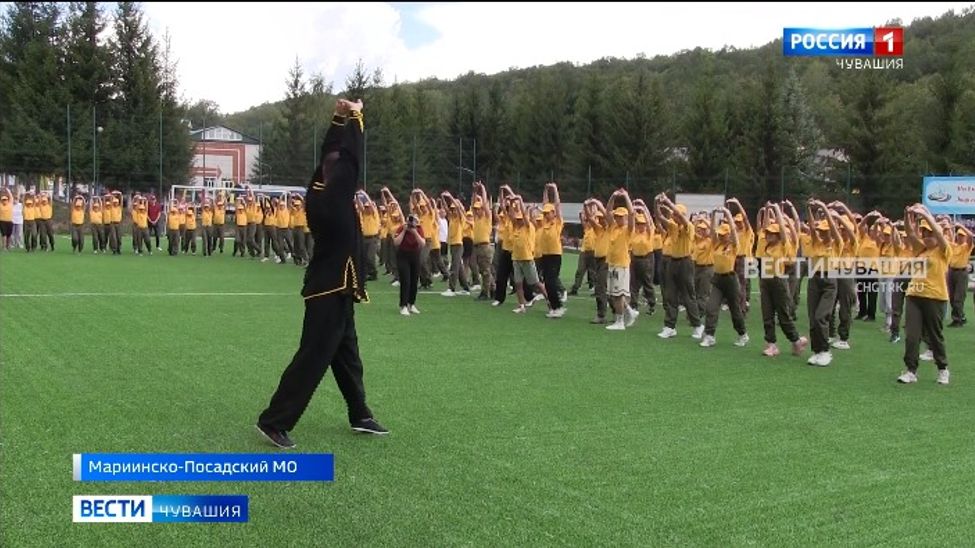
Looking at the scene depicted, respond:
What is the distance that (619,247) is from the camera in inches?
540

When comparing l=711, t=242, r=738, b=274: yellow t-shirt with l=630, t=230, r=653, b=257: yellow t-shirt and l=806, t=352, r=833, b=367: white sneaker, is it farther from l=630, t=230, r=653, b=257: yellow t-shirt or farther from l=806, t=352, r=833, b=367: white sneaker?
l=630, t=230, r=653, b=257: yellow t-shirt

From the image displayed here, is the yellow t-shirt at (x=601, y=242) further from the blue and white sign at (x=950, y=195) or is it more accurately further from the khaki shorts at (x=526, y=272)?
the blue and white sign at (x=950, y=195)

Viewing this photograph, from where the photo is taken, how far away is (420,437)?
6.61m

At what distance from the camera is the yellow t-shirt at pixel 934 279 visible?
9812 mm

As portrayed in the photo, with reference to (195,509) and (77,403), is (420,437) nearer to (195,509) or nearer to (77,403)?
(195,509)

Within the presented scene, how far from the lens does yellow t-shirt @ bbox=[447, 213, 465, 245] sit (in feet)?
62.4

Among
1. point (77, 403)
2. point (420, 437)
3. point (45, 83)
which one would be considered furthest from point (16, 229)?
point (420, 437)

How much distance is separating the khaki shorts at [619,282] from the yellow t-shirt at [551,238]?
5.11ft

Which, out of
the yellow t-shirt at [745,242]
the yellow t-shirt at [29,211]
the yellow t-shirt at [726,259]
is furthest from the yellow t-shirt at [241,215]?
the yellow t-shirt at [726,259]

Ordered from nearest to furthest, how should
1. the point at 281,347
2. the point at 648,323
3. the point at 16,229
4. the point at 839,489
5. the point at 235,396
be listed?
the point at 839,489, the point at 235,396, the point at 281,347, the point at 648,323, the point at 16,229

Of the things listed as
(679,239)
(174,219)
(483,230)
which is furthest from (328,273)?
(174,219)

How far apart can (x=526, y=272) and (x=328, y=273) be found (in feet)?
31.1

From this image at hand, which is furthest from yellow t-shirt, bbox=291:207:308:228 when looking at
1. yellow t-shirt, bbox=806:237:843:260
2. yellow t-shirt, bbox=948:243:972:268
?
yellow t-shirt, bbox=948:243:972:268

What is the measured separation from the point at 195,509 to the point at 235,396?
2.98 meters
